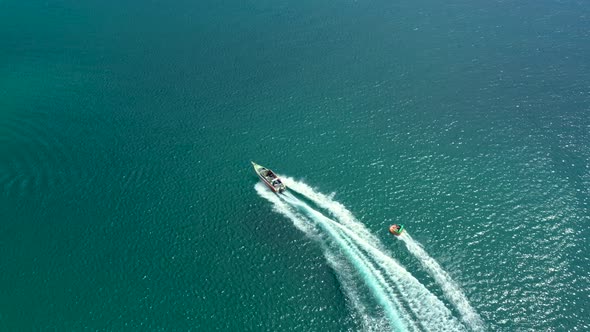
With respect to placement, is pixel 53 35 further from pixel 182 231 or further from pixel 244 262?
pixel 244 262

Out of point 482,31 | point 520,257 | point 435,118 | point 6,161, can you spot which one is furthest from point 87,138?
point 482,31

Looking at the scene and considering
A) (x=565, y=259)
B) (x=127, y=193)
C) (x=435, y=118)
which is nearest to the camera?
(x=565, y=259)

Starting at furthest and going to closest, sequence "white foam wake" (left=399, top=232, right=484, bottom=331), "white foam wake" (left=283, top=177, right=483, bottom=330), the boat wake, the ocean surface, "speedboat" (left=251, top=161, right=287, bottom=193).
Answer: "speedboat" (left=251, top=161, right=287, bottom=193)
the ocean surface
"white foam wake" (left=283, top=177, right=483, bottom=330)
"white foam wake" (left=399, top=232, right=484, bottom=331)
the boat wake

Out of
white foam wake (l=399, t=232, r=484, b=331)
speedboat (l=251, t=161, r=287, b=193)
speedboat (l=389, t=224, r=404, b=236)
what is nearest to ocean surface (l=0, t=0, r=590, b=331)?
white foam wake (l=399, t=232, r=484, b=331)

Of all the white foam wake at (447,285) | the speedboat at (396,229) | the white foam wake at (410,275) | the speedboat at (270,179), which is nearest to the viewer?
the white foam wake at (447,285)

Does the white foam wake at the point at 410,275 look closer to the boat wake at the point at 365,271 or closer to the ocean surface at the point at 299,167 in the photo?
the boat wake at the point at 365,271

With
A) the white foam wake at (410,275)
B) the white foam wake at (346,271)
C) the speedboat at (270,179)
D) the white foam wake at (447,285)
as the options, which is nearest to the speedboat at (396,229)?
the white foam wake at (447,285)

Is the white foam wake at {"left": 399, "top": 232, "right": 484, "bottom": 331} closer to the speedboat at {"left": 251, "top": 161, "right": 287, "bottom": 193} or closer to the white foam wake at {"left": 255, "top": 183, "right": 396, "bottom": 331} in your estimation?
the white foam wake at {"left": 255, "top": 183, "right": 396, "bottom": 331}
